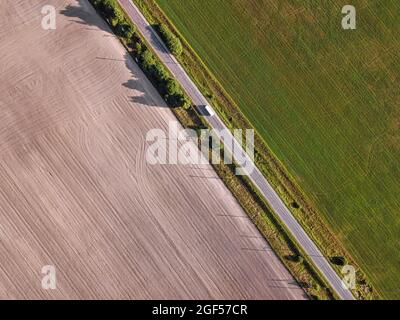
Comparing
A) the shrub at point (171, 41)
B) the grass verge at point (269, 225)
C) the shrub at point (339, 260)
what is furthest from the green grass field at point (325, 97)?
the grass verge at point (269, 225)

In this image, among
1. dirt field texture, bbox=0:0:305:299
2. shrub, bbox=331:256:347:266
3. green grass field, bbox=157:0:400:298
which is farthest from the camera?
green grass field, bbox=157:0:400:298

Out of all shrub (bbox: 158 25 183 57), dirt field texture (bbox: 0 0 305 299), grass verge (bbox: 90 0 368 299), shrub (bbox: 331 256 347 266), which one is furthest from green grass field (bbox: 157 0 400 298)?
dirt field texture (bbox: 0 0 305 299)

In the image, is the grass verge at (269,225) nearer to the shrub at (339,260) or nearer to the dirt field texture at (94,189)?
the dirt field texture at (94,189)

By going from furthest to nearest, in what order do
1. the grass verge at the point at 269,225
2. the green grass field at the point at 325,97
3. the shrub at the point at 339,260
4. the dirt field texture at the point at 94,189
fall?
the green grass field at the point at 325,97
the grass verge at the point at 269,225
the shrub at the point at 339,260
the dirt field texture at the point at 94,189


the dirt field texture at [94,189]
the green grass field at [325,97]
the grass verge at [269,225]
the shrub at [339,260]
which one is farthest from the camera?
the green grass field at [325,97]

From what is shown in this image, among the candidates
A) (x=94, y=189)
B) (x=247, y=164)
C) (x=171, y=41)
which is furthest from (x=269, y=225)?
(x=171, y=41)

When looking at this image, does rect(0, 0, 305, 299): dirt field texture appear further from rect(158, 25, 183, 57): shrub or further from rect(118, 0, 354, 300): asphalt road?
rect(158, 25, 183, 57): shrub
